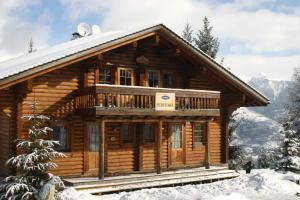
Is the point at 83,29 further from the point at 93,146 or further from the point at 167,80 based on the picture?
the point at 93,146

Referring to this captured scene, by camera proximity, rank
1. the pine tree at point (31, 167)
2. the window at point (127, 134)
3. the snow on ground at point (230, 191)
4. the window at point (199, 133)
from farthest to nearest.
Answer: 1. the window at point (199, 133)
2. the window at point (127, 134)
3. the snow on ground at point (230, 191)
4. the pine tree at point (31, 167)

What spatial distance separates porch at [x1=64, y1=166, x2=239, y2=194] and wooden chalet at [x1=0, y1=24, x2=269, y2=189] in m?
0.61

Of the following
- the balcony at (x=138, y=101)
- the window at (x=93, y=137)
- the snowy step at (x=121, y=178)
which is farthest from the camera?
the window at (x=93, y=137)

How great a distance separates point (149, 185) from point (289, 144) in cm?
1203

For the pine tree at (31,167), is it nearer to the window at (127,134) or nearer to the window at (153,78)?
the window at (127,134)

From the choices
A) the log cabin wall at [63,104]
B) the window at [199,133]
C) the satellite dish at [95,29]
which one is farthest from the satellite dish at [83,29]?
the window at [199,133]

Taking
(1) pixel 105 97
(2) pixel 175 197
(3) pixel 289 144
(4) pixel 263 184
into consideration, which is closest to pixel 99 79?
Answer: (1) pixel 105 97

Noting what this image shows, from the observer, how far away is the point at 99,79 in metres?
21.5

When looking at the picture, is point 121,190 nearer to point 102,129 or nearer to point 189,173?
point 102,129

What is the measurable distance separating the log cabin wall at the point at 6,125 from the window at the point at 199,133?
10.6 metres

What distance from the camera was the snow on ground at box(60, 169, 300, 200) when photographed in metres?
17.4

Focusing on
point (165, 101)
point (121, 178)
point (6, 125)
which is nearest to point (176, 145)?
point (165, 101)

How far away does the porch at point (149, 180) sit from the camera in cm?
1842

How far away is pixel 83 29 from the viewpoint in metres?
28.4
